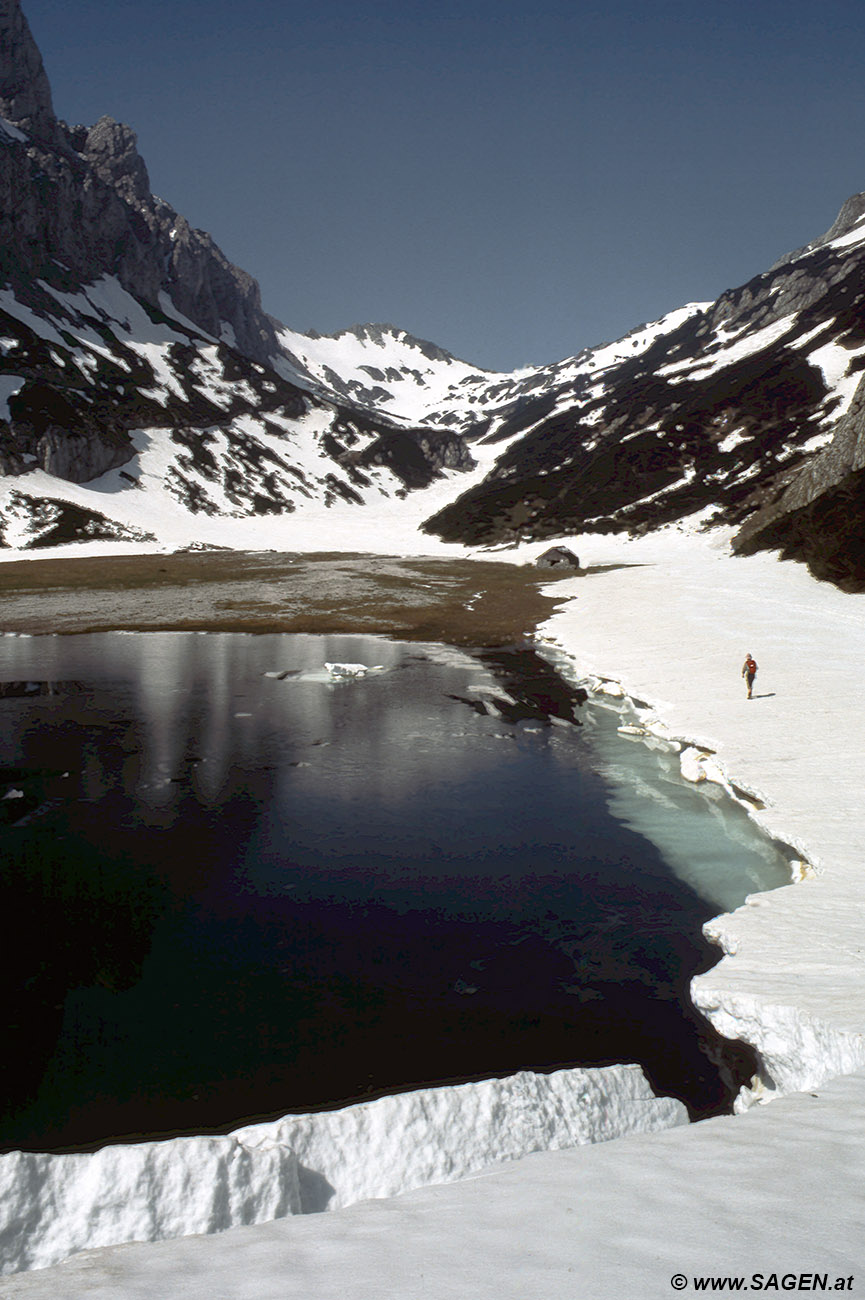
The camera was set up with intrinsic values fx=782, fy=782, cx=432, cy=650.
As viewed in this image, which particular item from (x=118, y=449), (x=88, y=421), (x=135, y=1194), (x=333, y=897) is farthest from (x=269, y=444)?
(x=135, y=1194)

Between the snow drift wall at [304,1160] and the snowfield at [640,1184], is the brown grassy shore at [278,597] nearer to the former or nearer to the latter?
the snowfield at [640,1184]

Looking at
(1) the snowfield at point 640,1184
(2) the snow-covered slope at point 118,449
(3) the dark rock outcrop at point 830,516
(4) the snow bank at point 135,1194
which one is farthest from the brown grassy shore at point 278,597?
(4) the snow bank at point 135,1194

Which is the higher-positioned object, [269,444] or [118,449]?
[269,444]

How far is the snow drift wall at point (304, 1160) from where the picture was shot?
704 cm

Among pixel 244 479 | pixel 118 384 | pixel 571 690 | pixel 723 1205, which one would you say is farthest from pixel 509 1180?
pixel 118 384

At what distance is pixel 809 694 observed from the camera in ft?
93.5

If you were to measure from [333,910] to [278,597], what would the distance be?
5816 cm

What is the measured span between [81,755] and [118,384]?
17462cm

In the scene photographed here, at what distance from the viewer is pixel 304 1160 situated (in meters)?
8.20

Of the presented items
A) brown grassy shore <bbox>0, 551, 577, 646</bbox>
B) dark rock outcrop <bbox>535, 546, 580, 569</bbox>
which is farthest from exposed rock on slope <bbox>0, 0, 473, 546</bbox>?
dark rock outcrop <bbox>535, 546, 580, 569</bbox>

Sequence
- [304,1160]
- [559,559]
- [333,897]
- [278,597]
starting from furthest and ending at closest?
[559,559], [278,597], [333,897], [304,1160]

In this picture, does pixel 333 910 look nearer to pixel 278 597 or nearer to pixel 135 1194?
pixel 135 1194

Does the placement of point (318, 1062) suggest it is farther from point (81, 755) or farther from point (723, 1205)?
point (81, 755)

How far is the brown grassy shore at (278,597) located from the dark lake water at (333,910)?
25.9 m
